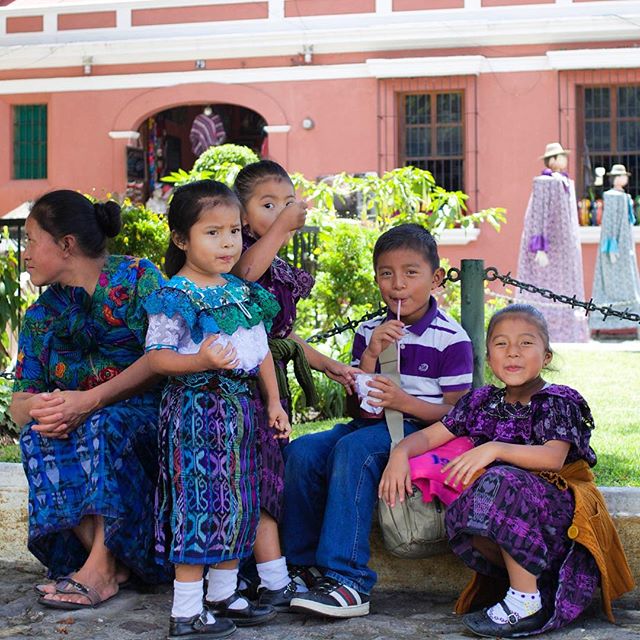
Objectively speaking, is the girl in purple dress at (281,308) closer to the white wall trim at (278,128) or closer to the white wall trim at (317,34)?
the white wall trim at (317,34)

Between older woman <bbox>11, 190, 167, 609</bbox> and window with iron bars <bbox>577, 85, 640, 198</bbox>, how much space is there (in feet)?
38.5

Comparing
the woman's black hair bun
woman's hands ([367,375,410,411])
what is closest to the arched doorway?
the woman's black hair bun

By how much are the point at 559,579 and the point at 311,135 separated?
41.1 ft

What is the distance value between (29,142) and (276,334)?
44.9 ft

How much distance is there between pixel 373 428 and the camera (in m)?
3.73

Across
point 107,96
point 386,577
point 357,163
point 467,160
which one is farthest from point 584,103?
point 386,577

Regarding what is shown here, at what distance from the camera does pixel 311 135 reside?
15.3 m

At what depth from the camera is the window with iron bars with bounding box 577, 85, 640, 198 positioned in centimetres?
1466

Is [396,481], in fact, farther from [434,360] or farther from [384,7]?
[384,7]

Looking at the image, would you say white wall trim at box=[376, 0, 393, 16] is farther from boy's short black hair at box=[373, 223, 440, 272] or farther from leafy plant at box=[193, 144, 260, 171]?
boy's short black hair at box=[373, 223, 440, 272]

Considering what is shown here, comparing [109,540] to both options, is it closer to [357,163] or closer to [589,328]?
[589,328]

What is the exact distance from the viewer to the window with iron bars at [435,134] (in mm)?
15125

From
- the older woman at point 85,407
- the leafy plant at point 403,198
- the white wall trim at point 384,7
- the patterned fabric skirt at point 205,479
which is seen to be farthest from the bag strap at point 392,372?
the white wall trim at point 384,7

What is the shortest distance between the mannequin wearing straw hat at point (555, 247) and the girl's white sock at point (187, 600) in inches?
361
